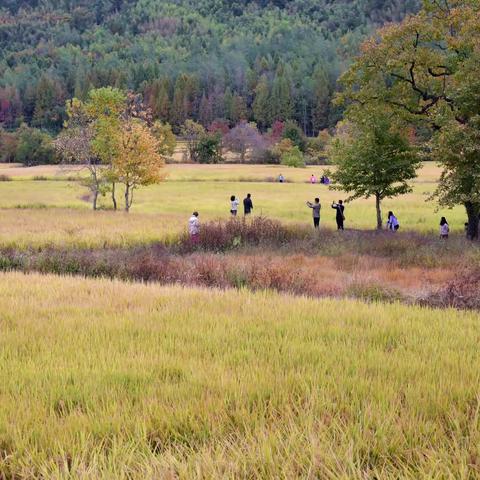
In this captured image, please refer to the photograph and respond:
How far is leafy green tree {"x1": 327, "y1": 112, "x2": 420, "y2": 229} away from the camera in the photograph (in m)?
26.2

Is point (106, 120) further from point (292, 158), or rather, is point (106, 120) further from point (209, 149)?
point (209, 149)

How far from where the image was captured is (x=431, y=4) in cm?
2300

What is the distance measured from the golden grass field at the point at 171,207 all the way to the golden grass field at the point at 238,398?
16.8m

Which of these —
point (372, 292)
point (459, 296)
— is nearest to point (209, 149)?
point (372, 292)

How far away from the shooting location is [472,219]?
22.8 metres

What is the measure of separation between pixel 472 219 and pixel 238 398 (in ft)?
68.8

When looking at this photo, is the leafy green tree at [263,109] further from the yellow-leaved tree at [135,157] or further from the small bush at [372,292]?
the small bush at [372,292]

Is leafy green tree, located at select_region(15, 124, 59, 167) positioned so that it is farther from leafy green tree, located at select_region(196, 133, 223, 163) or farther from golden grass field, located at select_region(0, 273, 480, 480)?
golden grass field, located at select_region(0, 273, 480, 480)

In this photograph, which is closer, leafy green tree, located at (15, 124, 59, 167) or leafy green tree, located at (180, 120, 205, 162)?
leafy green tree, located at (15, 124, 59, 167)

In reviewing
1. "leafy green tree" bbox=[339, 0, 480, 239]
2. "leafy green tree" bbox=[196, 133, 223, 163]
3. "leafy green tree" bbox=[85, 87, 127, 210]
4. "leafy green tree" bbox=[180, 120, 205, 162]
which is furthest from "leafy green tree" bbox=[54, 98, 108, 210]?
"leafy green tree" bbox=[180, 120, 205, 162]

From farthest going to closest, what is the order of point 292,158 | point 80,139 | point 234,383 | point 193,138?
point 193,138, point 292,158, point 80,139, point 234,383

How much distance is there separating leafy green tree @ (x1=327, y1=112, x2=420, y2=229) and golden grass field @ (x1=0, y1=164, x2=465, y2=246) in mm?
2360

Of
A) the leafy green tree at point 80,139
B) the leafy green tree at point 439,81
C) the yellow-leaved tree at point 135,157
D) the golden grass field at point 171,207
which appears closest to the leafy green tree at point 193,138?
the golden grass field at point 171,207

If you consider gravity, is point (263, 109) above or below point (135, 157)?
above
